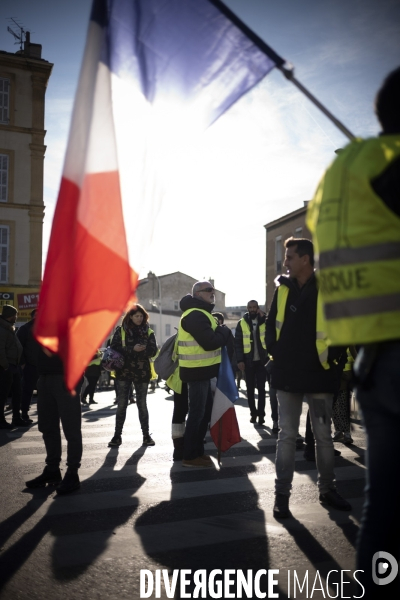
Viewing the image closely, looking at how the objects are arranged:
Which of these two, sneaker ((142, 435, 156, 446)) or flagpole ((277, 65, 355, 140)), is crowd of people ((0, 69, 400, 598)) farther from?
flagpole ((277, 65, 355, 140))

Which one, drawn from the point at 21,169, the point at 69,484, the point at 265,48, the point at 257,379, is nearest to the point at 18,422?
the point at 257,379

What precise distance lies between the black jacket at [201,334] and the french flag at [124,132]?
341 centimetres

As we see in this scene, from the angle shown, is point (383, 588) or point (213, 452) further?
point (213, 452)

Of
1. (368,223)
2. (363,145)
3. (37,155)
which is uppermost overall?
(37,155)

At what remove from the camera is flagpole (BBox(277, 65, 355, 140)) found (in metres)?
2.66

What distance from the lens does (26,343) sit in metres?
11.4

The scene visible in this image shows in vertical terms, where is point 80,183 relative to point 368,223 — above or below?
above

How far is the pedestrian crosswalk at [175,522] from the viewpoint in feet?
12.0

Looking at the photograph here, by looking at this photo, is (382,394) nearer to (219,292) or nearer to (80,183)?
(80,183)

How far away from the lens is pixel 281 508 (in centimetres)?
465

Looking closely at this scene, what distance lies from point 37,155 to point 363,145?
35.8 m

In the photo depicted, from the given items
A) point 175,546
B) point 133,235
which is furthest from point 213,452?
point 133,235

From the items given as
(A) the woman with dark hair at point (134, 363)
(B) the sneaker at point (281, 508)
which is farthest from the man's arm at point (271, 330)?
(A) the woman with dark hair at point (134, 363)

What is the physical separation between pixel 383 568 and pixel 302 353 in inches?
106
